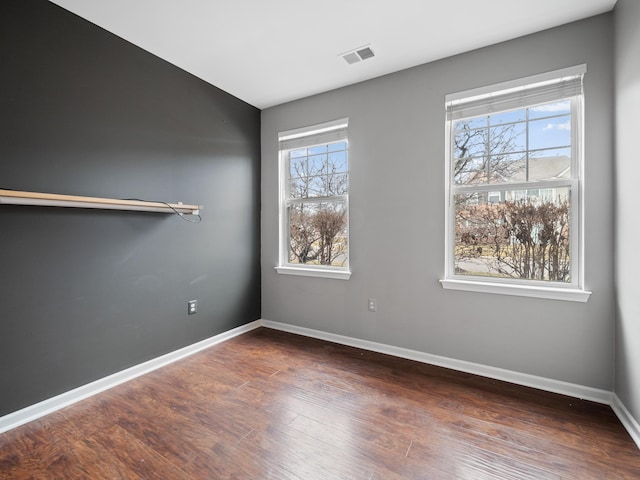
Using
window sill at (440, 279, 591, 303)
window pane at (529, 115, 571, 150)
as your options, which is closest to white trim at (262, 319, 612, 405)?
window sill at (440, 279, 591, 303)

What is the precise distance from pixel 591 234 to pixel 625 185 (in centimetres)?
36

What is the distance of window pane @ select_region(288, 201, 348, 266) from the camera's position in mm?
3158

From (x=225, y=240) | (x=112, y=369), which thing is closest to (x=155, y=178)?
(x=225, y=240)

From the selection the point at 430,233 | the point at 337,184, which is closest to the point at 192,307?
the point at 337,184

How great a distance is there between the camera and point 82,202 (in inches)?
74.6

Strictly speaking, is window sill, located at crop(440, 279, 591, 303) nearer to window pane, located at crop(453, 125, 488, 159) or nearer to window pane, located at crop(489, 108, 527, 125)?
window pane, located at crop(453, 125, 488, 159)

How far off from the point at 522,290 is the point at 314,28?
245 centimetres

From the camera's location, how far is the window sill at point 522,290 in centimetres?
204

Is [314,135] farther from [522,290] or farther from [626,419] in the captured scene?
[626,419]

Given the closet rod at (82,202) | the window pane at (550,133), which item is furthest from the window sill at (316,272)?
the window pane at (550,133)

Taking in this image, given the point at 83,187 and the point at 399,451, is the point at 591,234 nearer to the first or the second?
the point at 399,451

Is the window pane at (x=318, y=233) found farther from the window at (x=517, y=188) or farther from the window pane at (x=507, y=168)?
the window pane at (x=507, y=168)

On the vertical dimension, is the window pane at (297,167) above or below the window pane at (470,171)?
above

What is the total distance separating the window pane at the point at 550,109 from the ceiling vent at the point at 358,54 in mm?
1317
